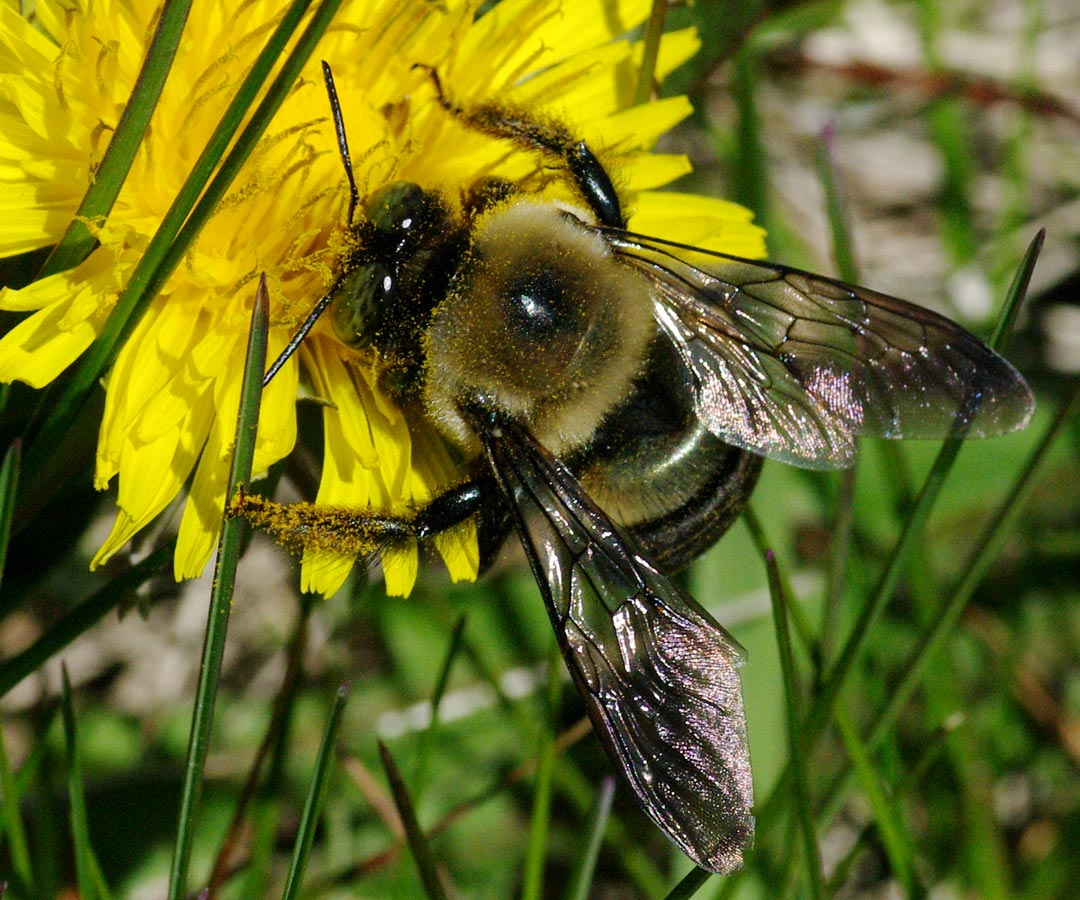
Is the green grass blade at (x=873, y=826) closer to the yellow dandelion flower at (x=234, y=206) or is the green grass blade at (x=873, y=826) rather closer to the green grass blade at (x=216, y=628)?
the yellow dandelion flower at (x=234, y=206)

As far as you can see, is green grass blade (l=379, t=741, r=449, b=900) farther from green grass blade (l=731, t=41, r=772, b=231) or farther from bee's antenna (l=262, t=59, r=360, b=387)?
green grass blade (l=731, t=41, r=772, b=231)

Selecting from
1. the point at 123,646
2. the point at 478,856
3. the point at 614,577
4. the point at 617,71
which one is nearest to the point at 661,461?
the point at 614,577

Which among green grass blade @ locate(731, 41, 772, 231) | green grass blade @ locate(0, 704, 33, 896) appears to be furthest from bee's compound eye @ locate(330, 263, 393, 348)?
green grass blade @ locate(731, 41, 772, 231)

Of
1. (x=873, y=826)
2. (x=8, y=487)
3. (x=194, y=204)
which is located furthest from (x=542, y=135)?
(x=873, y=826)

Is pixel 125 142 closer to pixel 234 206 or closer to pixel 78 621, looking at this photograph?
pixel 234 206

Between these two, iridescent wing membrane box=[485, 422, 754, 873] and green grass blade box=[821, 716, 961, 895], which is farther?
green grass blade box=[821, 716, 961, 895]

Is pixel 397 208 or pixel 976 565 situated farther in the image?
pixel 976 565
